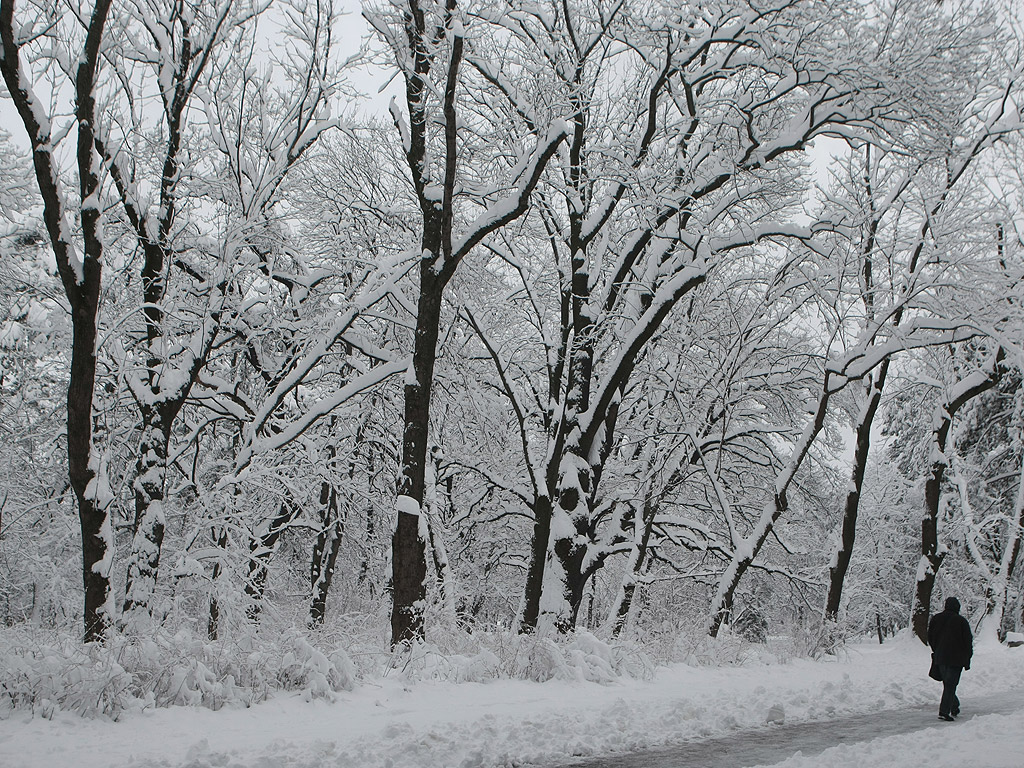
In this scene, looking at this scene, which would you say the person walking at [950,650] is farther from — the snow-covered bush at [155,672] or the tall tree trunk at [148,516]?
the tall tree trunk at [148,516]

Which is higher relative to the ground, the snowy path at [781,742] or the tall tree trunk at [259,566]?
the tall tree trunk at [259,566]

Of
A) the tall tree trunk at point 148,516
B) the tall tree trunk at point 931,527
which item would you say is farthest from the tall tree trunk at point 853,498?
the tall tree trunk at point 148,516

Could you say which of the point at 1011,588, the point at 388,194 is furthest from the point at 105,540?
the point at 1011,588

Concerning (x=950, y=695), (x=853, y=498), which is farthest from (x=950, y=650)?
(x=853, y=498)

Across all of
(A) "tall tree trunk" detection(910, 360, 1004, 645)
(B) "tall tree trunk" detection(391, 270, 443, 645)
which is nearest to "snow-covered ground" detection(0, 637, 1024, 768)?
(B) "tall tree trunk" detection(391, 270, 443, 645)

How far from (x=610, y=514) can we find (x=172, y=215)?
31.8 ft

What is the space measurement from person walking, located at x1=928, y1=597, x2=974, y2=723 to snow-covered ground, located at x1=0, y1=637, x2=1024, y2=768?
0.47 m

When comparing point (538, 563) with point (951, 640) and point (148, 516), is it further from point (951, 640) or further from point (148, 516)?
point (148, 516)

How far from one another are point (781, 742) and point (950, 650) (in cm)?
350

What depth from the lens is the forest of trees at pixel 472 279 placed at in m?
10.5

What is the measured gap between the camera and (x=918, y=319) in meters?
13.8

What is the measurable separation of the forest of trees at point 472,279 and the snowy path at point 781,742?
391cm

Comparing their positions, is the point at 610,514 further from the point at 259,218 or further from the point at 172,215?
the point at 172,215

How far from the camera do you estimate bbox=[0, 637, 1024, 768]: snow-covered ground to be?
16.4ft
